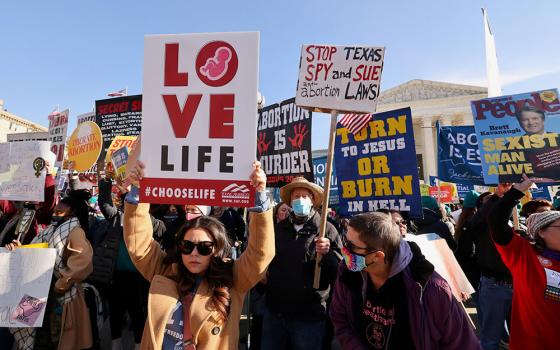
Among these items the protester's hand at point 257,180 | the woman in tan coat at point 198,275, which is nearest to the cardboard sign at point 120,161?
the woman in tan coat at point 198,275

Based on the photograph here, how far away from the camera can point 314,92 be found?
10.6 feet

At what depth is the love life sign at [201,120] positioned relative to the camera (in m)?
2.02

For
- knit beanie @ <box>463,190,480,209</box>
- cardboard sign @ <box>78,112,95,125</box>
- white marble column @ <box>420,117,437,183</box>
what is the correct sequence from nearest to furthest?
knit beanie @ <box>463,190,480,209</box>
cardboard sign @ <box>78,112,95,125</box>
white marble column @ <box>420,117,437,183</box>

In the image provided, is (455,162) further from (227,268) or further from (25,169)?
(25,169)

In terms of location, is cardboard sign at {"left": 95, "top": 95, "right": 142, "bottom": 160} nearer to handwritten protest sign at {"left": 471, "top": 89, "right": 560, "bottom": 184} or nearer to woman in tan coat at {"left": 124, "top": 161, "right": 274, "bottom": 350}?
woman in tan coat at {"left": 124, "top": 161, "right": 274, "bottom": 350}

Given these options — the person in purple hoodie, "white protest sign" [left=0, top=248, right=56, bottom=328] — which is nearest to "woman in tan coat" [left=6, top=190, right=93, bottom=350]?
"white protest sign" [left=0, top=248, right=56, bottom=328]

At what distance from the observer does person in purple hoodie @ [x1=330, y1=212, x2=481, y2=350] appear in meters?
1.81

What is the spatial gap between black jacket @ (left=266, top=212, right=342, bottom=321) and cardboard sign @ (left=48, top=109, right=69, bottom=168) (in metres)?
3.54

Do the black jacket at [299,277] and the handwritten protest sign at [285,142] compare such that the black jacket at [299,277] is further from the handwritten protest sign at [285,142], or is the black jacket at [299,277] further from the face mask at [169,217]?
the face mask at [169,217]

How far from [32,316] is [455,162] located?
634cm

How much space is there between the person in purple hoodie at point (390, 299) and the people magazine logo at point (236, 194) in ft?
2.06

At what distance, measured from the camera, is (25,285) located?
2.68 m

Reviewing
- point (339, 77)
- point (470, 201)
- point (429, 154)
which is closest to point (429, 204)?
point (470, 201)

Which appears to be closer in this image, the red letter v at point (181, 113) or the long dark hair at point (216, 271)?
the long dark hair at point (216, 271)
